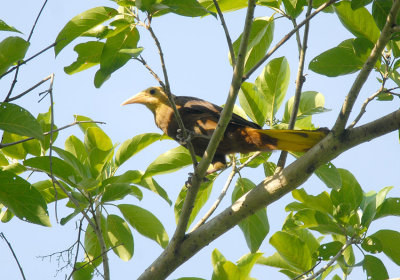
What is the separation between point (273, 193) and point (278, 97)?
3.44 ft

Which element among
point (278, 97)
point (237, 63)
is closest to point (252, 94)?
point (278, 97)

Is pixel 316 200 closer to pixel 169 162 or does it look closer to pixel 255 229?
pixel 255 229

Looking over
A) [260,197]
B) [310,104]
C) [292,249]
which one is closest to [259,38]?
[310,104]

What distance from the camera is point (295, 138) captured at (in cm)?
296

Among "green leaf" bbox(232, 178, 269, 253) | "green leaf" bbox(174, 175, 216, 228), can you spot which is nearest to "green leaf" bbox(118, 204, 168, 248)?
"green leaf" bbox(174, 175, 216, 228)

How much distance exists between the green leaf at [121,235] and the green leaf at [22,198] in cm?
79

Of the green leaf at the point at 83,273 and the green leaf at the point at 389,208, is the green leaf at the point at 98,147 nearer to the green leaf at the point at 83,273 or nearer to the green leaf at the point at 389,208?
the green leaf at the point at 83,273

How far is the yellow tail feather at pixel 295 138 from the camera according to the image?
2.85 m

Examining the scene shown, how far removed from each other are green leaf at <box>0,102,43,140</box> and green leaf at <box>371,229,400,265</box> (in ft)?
7.13

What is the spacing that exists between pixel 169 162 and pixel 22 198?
3.46 feet

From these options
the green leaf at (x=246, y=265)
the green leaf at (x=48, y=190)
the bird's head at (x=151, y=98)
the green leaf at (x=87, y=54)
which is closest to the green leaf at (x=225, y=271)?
the green leaf at (x=246, y=265)

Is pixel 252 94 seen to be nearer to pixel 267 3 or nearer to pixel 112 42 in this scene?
pixel 267 3

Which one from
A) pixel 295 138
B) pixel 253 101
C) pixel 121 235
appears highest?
pixel 253 101

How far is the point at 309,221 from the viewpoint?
3119 millimetres
